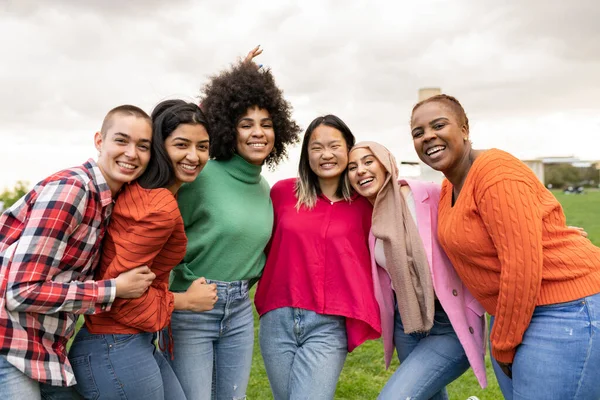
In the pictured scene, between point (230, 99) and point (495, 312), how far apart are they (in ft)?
7.06

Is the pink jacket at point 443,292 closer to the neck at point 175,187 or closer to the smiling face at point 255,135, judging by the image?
the smiling face at point 255,135

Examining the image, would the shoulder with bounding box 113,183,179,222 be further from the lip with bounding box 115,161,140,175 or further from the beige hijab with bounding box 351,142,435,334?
the beige hijab with bounding box 351,142,435,334

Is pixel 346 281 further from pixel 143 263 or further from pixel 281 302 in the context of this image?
pixel 143 263

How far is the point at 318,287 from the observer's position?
12.0 ft

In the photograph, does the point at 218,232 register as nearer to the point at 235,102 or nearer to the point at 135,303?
the point at 135,303

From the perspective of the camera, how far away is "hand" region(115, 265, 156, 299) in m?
2.68

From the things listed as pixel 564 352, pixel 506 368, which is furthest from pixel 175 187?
pixel 564 352

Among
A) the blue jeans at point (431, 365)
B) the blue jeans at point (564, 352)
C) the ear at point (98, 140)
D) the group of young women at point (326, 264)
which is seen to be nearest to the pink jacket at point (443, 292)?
the group of young women at point (326, 264)

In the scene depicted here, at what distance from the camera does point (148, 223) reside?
8.75 feet

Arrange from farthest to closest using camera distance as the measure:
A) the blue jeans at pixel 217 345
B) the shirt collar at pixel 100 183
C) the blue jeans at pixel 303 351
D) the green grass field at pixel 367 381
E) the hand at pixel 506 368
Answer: the green grass field at pixel 367 381, the blue jeans at pixel 303 351, the blue jeans at pixel 217 345, the hand at pixel 506 368, the shirt collar at pixel 100 183

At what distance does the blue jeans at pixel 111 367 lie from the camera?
273cm

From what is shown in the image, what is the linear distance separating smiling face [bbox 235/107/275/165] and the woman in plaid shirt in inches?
42.2

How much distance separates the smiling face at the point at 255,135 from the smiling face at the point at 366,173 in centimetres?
58

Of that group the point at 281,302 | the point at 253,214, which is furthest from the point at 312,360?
the point at 253,214
